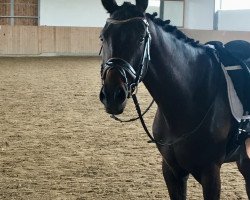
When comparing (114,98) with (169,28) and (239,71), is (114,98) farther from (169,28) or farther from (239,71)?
(239,71)

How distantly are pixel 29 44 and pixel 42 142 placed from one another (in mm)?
15068

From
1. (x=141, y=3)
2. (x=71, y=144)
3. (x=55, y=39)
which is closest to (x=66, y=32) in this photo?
(x=55, y=39)

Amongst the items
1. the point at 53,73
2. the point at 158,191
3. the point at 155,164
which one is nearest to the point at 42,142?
the point at 155,164

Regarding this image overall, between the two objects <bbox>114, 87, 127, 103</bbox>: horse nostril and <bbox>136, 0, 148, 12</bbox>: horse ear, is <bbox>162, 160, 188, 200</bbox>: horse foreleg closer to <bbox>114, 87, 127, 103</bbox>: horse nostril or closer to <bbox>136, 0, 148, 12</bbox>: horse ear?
<bbox>114, 87, 127, 103</bbox>: horse nostril

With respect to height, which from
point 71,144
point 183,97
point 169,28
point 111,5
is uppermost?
point 111,5

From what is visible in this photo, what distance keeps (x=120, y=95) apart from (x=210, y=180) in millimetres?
888

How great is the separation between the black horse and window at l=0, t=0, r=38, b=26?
2105cm

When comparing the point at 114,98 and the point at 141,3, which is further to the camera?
the point at 141,3

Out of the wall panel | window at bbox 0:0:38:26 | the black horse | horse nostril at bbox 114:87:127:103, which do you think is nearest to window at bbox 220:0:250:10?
the wall panel

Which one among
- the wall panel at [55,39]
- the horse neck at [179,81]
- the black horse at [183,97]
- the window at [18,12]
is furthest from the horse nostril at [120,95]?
the window at [18,12]

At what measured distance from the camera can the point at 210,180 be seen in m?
2.58

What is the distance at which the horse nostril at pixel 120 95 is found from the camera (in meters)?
2.06

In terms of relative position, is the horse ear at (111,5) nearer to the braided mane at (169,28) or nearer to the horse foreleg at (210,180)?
the braided mane at (169,28)

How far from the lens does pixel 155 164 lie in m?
5.20
